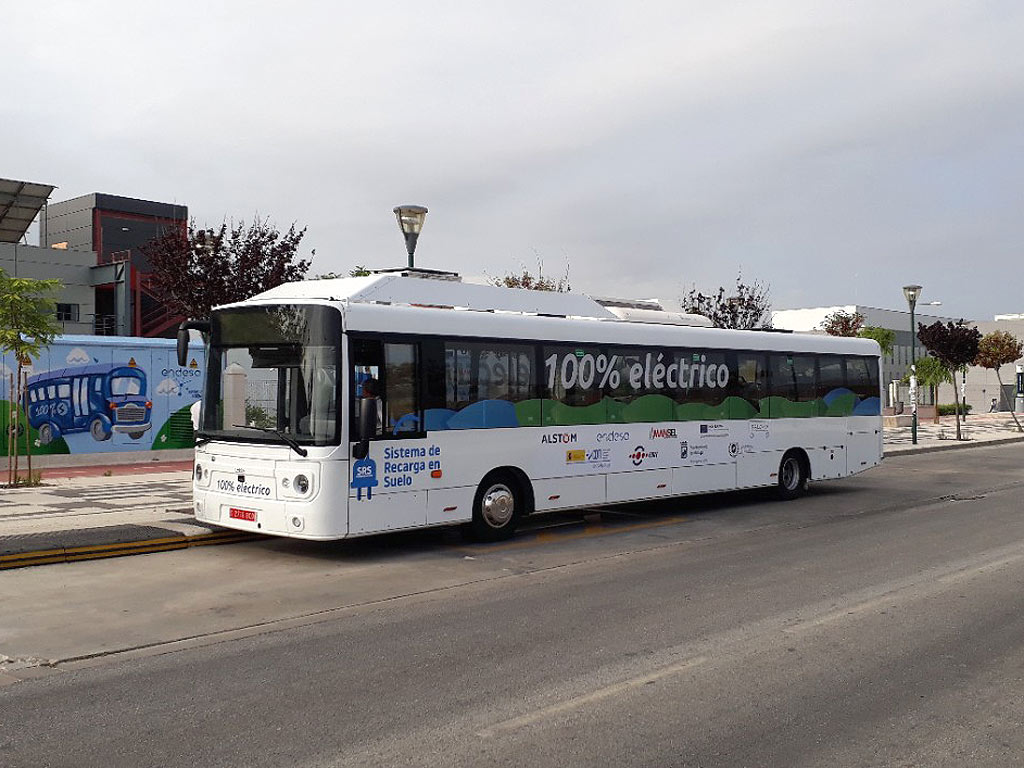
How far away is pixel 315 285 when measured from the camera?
12094mm

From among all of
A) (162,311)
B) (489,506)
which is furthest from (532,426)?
(162,311)

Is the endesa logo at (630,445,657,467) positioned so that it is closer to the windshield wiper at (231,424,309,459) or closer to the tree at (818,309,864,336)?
the windshield wiper at (231,424,309,459)

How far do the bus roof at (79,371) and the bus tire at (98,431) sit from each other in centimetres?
107

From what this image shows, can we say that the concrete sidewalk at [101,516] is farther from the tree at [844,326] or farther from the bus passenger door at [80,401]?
the tree at [844,326]

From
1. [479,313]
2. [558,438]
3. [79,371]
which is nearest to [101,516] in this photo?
[479,313]

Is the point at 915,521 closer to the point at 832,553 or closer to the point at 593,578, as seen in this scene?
the point at 832,553

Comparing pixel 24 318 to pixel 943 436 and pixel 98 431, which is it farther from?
pixel 943 436

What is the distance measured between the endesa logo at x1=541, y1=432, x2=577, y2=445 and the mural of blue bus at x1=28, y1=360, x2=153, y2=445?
12553 millimetres

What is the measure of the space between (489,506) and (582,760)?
7310 mm

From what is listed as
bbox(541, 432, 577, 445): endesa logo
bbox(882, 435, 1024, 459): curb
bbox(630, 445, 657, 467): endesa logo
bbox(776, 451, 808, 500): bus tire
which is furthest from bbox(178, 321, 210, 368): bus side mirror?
bbox(882, 435, 1024, 459): curb

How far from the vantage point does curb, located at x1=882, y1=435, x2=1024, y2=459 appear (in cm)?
3010

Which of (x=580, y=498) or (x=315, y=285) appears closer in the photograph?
(x=315, y=285)

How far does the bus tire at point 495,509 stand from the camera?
12.3m

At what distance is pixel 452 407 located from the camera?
11914 millimetres
